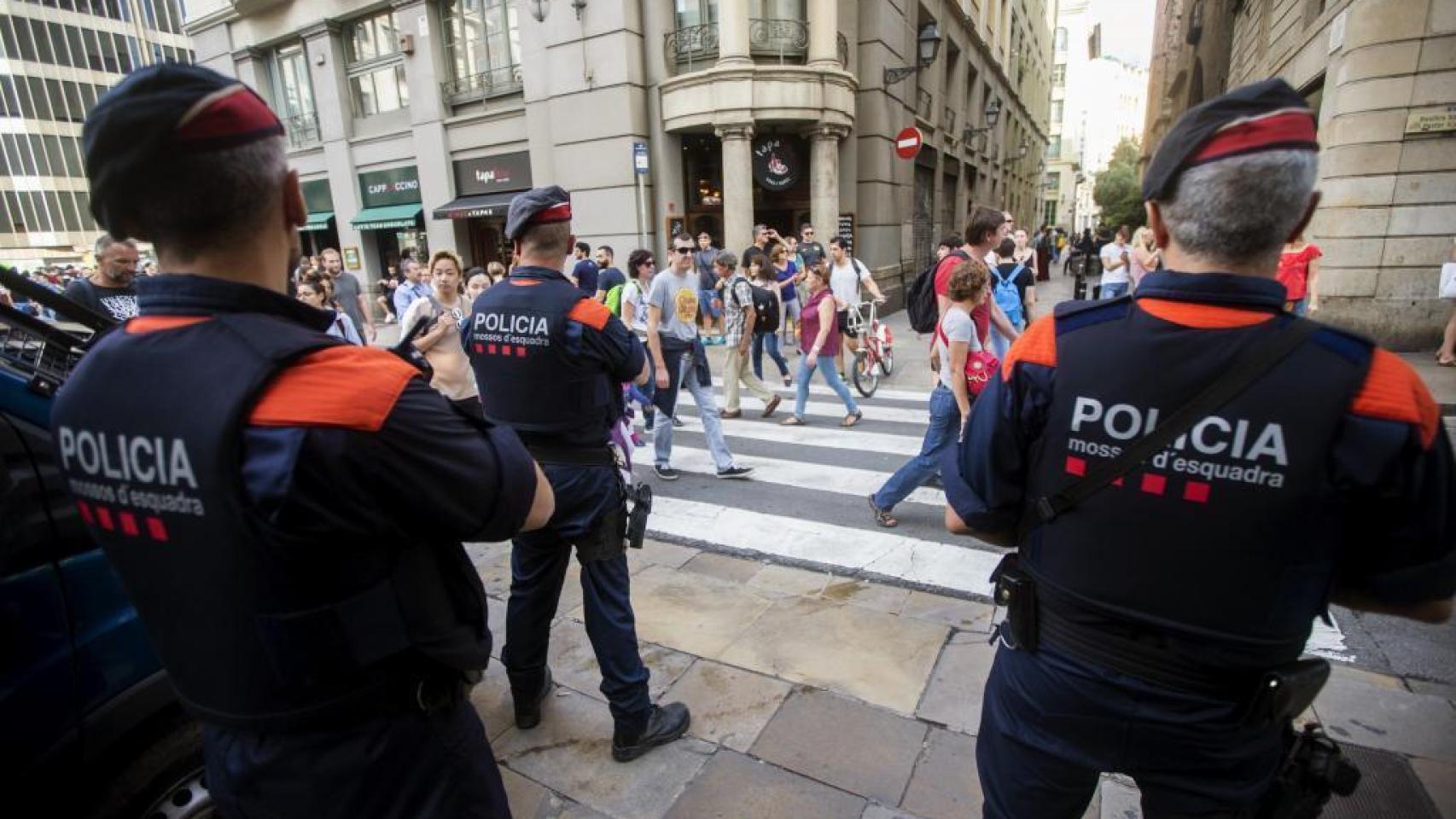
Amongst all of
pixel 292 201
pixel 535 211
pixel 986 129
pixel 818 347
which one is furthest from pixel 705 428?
pixel 986 129

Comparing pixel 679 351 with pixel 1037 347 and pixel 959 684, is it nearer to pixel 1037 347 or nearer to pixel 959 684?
pixel 959 684

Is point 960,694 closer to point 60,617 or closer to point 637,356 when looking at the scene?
point 637,356

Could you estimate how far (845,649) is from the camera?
11.4 ft

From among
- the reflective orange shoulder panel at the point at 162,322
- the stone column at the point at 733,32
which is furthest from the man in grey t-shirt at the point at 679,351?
the stone column at the point at 733,32

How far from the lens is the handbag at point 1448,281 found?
340 inches

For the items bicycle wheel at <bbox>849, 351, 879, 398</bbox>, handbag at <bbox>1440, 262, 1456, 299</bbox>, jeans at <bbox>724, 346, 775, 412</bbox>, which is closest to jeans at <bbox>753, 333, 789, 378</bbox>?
jeans at <bbox>724, 346, 775, 412</bbox>

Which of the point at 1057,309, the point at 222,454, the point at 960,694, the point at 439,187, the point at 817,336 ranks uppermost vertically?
the point at 439,187

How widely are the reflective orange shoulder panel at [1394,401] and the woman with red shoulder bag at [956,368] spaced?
3.09 metres

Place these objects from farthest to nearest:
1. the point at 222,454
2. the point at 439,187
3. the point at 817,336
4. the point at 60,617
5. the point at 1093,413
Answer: the point at 439,187 < the point at 817,336 < the point at 60,617 < the point at 1093,413 < the point at 222,454

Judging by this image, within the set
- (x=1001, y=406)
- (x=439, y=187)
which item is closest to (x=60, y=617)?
(x=1001, y=406)

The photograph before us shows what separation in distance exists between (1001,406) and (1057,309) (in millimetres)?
239

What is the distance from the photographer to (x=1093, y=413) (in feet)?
4.70

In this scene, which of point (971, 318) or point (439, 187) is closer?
point (971, 318)

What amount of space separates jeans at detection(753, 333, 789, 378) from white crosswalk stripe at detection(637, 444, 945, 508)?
8.37ft
